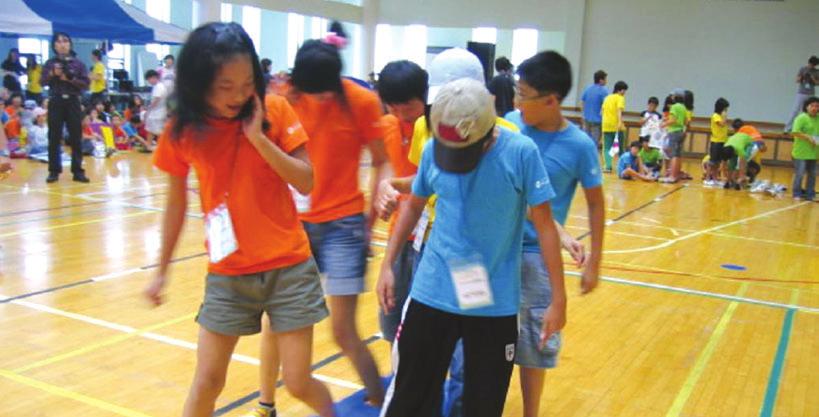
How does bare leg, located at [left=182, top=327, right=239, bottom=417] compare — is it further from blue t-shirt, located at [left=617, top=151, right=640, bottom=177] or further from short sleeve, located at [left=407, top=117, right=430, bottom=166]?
blue t-shirt, located at [left=617, top=151, right=640, bottom=177]

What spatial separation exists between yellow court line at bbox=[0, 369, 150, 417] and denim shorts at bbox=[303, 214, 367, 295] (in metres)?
1.12

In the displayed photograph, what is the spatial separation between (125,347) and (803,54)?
20345 millimetres

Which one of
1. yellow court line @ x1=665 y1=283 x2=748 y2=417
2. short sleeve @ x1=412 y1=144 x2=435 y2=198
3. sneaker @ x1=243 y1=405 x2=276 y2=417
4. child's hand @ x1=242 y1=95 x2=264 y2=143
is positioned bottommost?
yellow court line @ x1=665 y1=283 x2=748 y2=417

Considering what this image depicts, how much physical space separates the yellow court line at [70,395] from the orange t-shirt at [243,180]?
1372mm

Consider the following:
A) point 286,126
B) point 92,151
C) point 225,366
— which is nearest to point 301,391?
point 225,366

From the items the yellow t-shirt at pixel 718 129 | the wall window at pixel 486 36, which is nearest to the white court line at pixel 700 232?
the yellow t-shirt at pixel 718 129

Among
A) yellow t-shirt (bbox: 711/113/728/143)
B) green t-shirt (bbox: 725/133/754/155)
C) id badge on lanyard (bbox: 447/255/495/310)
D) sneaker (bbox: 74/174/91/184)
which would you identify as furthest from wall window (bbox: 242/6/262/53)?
id badge on lanyard (bbox: 447/255/495/310)

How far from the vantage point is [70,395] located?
361 cm

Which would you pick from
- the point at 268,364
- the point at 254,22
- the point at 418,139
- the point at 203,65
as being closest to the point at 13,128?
the point at 268,364

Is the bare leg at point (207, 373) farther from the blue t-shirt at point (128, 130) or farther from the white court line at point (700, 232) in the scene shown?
the blue t-shirt at point (128, 130)

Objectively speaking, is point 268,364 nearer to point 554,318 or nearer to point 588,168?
point 554,318

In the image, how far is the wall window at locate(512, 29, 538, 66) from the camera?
24.1 meters

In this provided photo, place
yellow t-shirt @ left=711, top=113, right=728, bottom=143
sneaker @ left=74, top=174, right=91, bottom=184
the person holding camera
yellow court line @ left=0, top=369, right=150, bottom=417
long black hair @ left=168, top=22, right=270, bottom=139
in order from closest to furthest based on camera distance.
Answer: long black hair @ left=168, top=22, right=270, bottom=139 → yellow court line @ left=0, top=369, right=150, bottom=417 → the person holding camera → sneaker @ left=74, top=174, right=91, bottom=184 → yellow t-shirt @ left=711, top=113, right=728, bottom=143

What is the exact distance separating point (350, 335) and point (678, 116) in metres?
12.3
